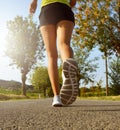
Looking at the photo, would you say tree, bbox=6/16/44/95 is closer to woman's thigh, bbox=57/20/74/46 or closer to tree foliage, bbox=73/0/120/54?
tree foliage, bbox=73/0/120/54

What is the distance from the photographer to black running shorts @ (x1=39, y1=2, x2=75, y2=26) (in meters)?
4.93

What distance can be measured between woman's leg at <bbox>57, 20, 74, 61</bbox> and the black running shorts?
0.07 meters

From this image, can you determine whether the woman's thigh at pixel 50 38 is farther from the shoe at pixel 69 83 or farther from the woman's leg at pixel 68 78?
the shoe at pixel 69 83

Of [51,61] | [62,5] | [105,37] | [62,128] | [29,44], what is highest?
[29,44]

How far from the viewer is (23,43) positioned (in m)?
49.4

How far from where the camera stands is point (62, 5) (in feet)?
16.3

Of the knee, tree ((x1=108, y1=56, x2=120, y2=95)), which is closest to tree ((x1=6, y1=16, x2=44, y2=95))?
tree ((x1=108, y1=56, x2=120, y2=95))

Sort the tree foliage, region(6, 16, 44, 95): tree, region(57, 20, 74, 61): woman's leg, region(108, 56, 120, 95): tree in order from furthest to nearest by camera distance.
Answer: region(6, 16, 44, 95): tree, region(108, 56, 120, 95): tree, the tree foliage, region(57, 20, 74, 61): woman's leg

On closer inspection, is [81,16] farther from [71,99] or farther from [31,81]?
[31,81]

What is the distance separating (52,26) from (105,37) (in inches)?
692

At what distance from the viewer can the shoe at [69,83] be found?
4203mm

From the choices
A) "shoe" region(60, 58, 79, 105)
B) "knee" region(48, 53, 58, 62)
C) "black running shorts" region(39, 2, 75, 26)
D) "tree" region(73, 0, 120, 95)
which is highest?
"tree" region(73, 0, 120, 95)

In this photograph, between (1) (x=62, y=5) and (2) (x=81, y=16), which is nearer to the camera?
(1) (x=62, y=5)

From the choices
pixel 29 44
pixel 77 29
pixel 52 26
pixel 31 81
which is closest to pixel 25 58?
pixel 29 44
